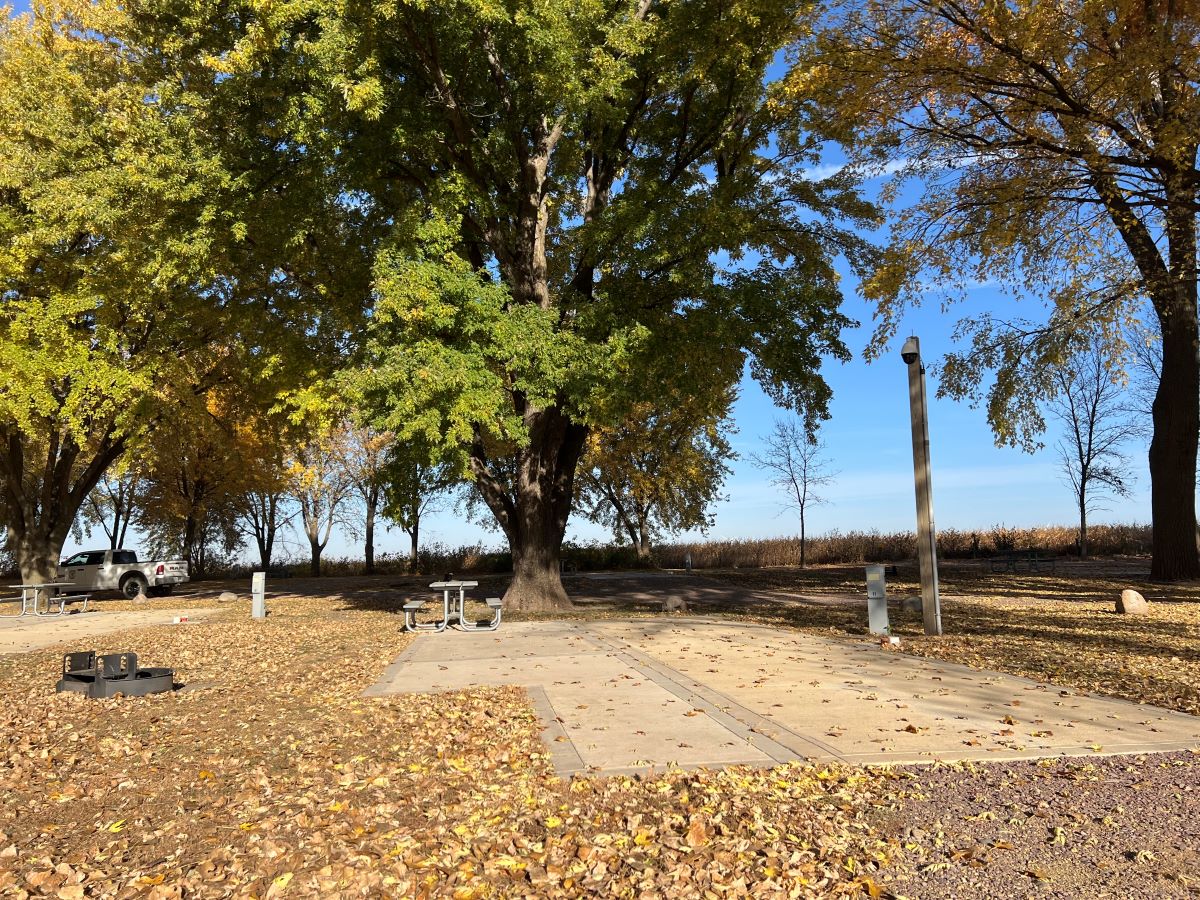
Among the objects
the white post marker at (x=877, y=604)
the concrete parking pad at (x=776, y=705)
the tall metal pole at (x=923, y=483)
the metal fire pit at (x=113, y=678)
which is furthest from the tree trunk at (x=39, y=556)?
the tall metal pole at (x=923, y=483)

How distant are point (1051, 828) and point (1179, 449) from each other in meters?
18.0

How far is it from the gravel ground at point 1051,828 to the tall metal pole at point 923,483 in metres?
5.64

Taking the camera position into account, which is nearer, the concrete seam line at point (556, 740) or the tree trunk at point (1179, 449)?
the concrete seam line at point (556, 740)

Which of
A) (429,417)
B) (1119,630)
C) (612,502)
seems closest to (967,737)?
(1119,630)

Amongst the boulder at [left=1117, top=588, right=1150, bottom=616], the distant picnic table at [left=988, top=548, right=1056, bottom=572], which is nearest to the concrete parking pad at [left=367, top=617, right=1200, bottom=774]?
the boulder at [left=1117, top=588, right=1150, bottom=616]

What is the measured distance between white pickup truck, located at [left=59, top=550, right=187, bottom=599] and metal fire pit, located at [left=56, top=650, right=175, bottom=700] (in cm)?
1882

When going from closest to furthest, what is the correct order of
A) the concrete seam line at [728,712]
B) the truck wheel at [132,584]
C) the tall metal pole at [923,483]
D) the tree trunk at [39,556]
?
the concrete seam line at [728,712]
the tall metal pole at [923,483]
the tree trunk at [39,556]
the truck wheel at [132,584]

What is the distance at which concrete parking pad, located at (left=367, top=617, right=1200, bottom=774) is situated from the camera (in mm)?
5234

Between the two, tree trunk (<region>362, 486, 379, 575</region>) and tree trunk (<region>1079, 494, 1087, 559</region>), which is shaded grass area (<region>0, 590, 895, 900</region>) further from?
tree trunk (<region>1079, 494, 1087, 559</region>)

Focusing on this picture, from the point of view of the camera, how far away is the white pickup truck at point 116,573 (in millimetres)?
25219

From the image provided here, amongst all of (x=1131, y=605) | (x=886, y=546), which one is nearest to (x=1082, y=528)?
(x=886, y=546)

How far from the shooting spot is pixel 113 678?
8070mm

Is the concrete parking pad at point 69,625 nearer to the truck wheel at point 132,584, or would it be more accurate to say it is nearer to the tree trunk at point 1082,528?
the truck wheel at point 132,584

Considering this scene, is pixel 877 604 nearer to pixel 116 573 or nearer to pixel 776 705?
pixel 776 705
